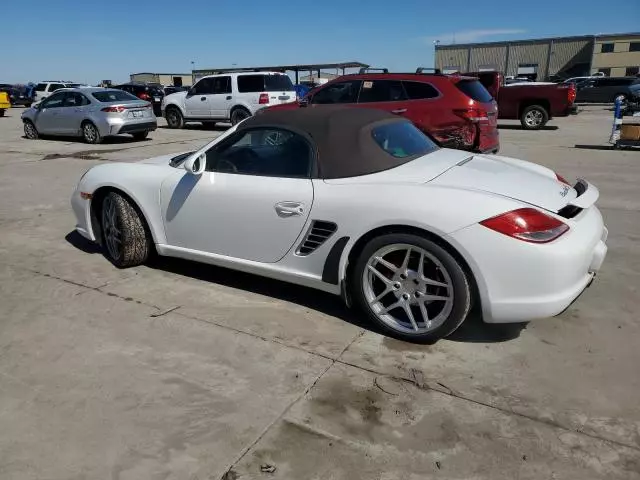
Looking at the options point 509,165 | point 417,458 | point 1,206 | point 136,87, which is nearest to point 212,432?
point 417,458

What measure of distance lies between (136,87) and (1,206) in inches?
706

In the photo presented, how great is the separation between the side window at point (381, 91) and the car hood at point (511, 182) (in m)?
5.54

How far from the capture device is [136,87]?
22984 millimetres

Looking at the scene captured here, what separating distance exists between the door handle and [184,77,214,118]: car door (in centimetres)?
1422

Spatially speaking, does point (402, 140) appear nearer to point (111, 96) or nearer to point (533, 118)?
point (111, 96)

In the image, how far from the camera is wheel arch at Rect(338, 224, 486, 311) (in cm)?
278

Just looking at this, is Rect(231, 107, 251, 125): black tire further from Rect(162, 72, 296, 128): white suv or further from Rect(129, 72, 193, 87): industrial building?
Rect(129, 72, 193, 87): industrial building

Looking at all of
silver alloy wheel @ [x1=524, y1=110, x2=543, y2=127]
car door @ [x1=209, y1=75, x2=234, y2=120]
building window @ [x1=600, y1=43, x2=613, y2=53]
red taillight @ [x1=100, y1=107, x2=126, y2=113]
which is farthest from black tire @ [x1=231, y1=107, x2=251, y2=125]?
building window @ [x1=600, y1=43, x2=613, y2=53]

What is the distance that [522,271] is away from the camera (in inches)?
106

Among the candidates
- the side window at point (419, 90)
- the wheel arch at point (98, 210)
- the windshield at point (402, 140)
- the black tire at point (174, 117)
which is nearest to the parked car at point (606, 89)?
the black tire at point (174, 117)

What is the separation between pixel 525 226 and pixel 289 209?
143 cm

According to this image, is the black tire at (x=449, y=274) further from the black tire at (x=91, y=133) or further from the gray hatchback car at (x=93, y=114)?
the black tire at (x=91, y=133)

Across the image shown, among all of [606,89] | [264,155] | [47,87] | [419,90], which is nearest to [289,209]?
[264,155]

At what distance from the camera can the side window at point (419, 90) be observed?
8477 mm
